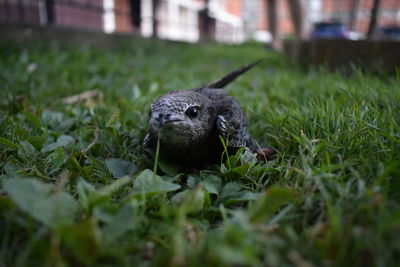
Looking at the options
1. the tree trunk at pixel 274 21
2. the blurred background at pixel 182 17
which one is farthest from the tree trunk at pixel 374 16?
the tree trunk at pixel 274 21

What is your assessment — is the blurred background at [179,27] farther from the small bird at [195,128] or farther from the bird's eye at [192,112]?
the bird's eye at [192,112]

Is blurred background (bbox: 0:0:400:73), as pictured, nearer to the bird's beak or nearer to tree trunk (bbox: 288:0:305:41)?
tree trunk (bbox: 288:0:305:41)

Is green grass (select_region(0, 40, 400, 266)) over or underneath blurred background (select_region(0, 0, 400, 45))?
underneath

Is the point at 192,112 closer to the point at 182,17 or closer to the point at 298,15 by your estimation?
the point at 298,15

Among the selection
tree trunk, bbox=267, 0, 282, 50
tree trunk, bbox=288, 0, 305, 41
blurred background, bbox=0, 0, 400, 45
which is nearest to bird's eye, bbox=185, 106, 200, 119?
blurred background, bbox=0, 0, 400, 45

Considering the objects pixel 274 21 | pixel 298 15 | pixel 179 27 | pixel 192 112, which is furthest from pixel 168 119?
pixel 179 27

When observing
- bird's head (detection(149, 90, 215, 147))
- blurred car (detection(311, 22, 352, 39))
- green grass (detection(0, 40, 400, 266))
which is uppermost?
blurred car (detection(311, 22, 352, 39))

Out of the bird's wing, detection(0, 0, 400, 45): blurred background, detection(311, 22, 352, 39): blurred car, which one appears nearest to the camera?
the bird's wing

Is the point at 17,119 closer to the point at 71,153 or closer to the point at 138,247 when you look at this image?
the point at 71,153
